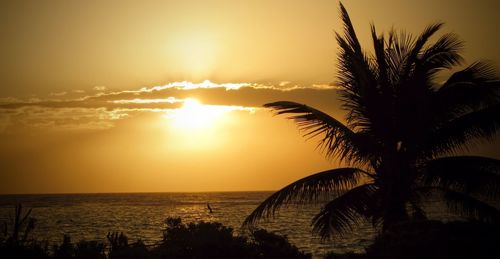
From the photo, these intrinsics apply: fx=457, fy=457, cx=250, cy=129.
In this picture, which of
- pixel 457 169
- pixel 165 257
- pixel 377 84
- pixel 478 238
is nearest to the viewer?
pixel 478 238

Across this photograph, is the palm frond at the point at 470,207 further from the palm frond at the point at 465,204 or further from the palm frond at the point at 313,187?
the palm frond at the point at 313,187

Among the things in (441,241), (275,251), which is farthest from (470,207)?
(275,251)

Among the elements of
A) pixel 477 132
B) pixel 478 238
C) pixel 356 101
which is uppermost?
pixel 356 101

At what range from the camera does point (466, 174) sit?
10.7m

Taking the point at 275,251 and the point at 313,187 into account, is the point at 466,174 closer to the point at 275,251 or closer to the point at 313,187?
the point at 313,187

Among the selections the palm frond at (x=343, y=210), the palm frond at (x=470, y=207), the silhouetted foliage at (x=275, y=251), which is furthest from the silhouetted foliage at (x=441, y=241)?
the silhouetted foliage at (x=275, y=251)

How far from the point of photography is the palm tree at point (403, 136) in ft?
36.6

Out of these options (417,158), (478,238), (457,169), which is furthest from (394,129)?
(478,238)

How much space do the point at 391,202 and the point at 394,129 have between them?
75.1 inches

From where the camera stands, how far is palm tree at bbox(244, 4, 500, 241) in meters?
11.1

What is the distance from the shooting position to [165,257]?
11.6m

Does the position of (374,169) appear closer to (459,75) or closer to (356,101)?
(356,101)

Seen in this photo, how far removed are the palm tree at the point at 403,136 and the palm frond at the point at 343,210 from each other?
0.03m

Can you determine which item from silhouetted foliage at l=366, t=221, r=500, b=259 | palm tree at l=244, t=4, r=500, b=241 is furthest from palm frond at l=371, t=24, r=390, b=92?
silhouetted foliage at l=366, t=221, r=500, b=259
